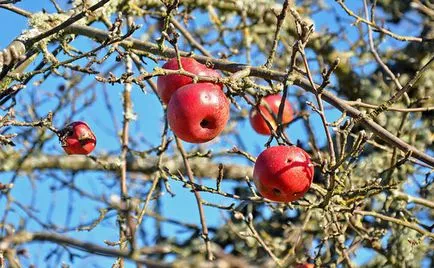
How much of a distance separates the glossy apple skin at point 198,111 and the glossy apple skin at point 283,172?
0.50 ft

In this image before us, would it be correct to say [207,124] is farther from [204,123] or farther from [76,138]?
[76,138]

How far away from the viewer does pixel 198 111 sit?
Answer: 5.79 feet

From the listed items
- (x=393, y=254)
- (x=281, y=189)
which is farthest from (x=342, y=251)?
(x=281, y=189)

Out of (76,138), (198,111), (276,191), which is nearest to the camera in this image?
(198,111)

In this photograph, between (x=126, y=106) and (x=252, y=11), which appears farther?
(x=252, y=11)

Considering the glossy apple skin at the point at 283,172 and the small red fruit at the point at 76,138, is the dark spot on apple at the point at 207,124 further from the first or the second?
the small red fruit at the point at 76,138

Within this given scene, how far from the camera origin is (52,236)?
830 millimetres

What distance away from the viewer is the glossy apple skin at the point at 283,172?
1.82 m

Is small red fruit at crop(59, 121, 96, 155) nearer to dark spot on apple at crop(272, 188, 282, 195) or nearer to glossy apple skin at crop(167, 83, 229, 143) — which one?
glossy apple skin at crop(167, 83, 229, 143)

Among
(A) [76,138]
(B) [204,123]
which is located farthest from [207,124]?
(A) [76,138]

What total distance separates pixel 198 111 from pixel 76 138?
58cm

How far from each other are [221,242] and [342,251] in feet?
4.80

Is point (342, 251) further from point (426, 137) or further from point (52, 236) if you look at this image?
point (52, 236)

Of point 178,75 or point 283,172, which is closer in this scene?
point 283,172
